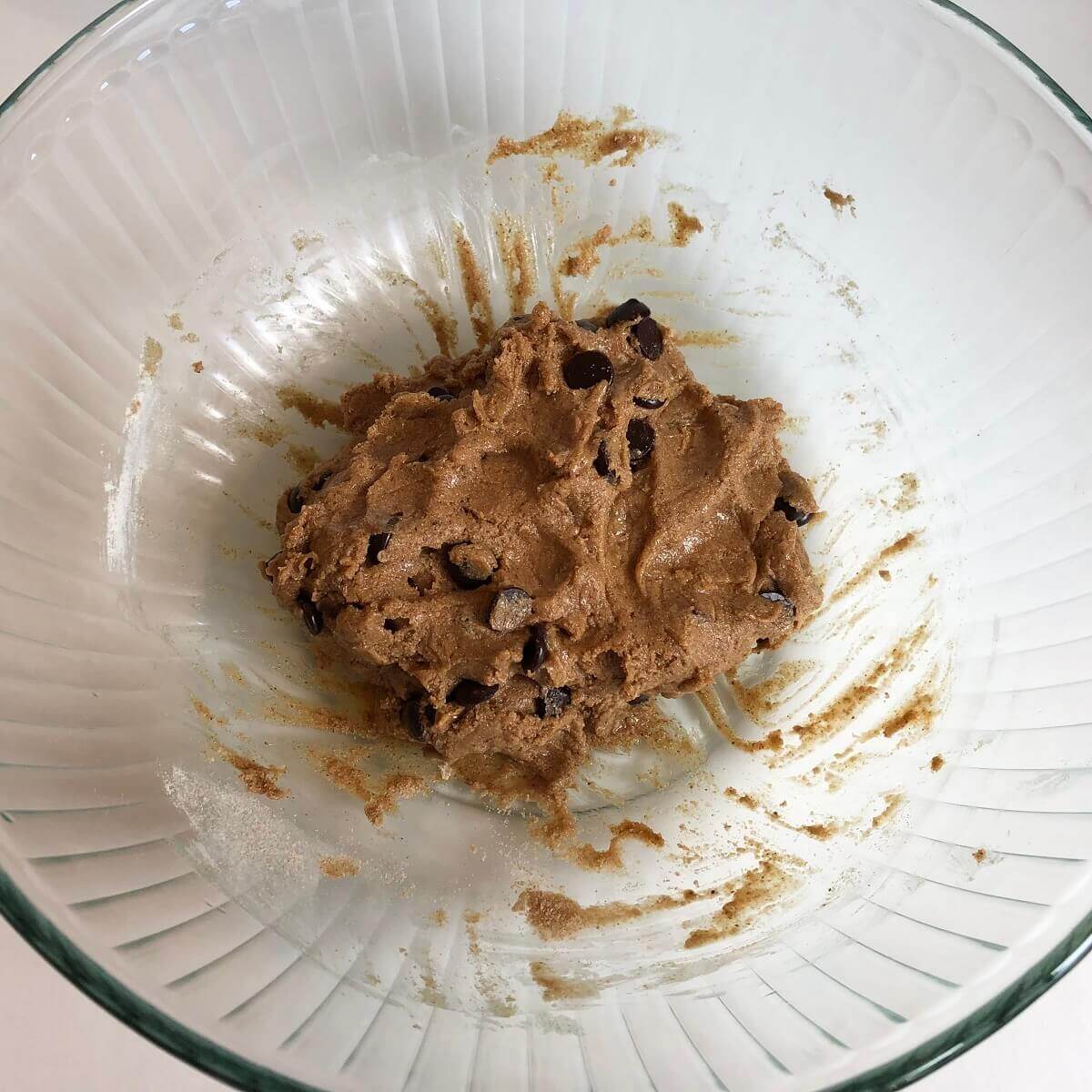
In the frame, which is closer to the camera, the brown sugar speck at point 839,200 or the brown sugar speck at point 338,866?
the brown sugar speck at point 338,866

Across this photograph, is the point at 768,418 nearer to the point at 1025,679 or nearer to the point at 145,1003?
→ the point at 1025,679

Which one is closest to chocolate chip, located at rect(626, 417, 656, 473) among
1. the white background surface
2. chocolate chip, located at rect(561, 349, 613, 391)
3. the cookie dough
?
the cookie dough

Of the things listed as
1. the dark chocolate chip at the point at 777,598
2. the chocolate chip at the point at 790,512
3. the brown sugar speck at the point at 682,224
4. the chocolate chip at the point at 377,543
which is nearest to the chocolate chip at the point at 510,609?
the chocolate chip at the point at 377,543

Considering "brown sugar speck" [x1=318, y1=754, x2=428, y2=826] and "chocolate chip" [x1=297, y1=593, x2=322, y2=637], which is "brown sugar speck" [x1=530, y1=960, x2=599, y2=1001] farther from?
"chocolate chip" [x1=297, y1=593, x2=322, y2=637]

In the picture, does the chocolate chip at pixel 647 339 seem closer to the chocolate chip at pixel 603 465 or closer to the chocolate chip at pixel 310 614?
the chocolate chip at pixel 603 465

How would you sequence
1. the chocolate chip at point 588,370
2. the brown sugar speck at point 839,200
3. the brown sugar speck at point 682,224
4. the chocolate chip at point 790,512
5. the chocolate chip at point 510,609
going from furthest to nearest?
the brown sugar speck at point 682,224 → the brown sugar speck at point 839,200 → the chocolate chip at point 790,512 → the chocolate chip at point 588,370 → the chocolate chip at point 510,609

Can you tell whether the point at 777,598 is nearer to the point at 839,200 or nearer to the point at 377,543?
the point at 377,543
